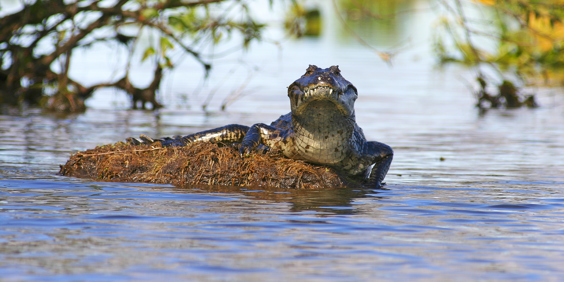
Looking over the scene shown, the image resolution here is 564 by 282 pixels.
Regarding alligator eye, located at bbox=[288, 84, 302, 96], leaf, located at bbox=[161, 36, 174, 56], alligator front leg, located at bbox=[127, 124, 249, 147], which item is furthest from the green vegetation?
alligator eye, located at bbox=[288, 84, 302, 96]

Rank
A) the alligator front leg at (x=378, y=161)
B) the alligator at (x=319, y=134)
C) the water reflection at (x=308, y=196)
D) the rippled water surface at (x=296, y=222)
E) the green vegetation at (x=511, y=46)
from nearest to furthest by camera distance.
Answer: the rippled water surface at (x=296, y=222)
the water reflection at (x=308, y=196)
the alligator at (x=319, y=134)
the alligator front leg at (x=378, y=161)
the green vegetation at (x=511, y=46)

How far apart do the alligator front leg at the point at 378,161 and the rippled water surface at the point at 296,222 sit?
25cm

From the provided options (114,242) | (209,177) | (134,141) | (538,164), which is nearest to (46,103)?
(134,141)

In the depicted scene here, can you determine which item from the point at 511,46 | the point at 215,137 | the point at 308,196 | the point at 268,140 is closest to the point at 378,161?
the point at 268,140

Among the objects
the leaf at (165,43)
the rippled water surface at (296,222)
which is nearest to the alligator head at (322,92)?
the rippled water surface at (296,222)

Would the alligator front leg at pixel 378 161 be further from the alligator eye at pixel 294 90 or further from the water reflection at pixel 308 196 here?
the alligator eye at pixel 294 90

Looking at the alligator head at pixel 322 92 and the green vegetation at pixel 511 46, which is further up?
the green vegetation at pixel 511 46

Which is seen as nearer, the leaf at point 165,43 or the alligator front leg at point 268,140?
the alligator front leg at point 268,140

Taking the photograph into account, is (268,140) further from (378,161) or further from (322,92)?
(322,92)

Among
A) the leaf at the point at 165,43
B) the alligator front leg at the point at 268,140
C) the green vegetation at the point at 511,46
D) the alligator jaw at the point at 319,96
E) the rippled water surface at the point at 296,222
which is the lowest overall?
the rippled water surface at the point at 296,222

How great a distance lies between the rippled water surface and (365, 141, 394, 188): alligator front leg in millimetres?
255

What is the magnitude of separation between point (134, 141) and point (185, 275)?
437cm

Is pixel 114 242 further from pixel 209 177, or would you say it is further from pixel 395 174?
pixel 395 174

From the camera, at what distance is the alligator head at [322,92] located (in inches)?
272
